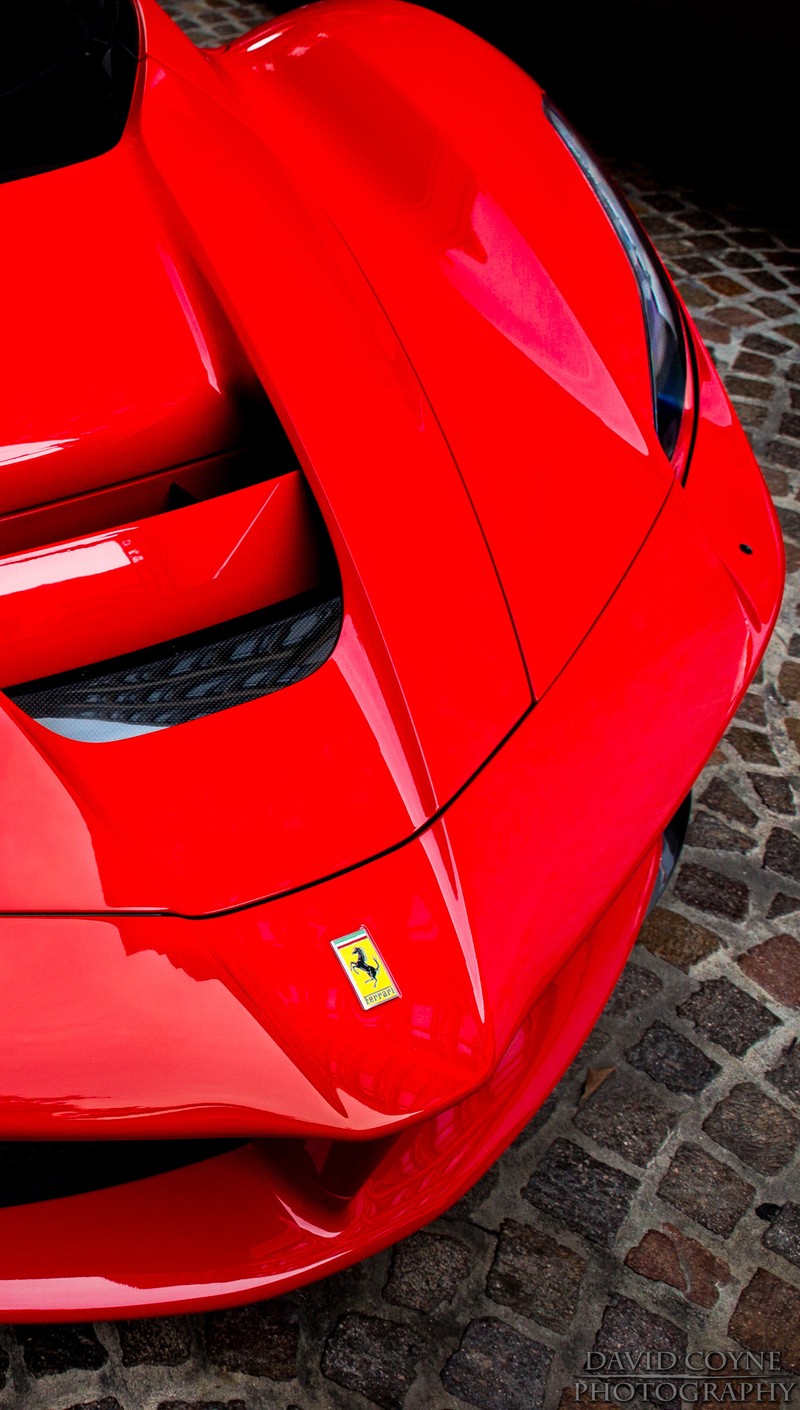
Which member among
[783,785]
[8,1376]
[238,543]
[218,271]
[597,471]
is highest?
[218,271]

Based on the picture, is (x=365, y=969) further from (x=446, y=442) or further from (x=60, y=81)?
(x=60, y=81)

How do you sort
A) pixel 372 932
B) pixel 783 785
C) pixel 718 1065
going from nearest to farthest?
pixel 372 932 < pixel 718 1065 < pixel 783 785

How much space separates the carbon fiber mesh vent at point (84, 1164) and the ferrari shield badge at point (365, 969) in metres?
0.25

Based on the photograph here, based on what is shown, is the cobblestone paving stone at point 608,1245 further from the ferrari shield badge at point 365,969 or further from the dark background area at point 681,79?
the dark background area at point 681,79

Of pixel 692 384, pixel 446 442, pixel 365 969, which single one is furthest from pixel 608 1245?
pixel 692 384

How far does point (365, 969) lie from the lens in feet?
3.31

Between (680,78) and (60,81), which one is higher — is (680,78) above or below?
below

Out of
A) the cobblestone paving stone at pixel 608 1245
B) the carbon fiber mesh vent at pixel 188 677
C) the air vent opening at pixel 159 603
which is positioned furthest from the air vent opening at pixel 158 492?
the cobblestone paving stone at pixel 608 1245

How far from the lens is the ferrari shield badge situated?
1.00 m

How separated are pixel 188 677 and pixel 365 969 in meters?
0.35

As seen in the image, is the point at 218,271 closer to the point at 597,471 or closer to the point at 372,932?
the point at 597,471

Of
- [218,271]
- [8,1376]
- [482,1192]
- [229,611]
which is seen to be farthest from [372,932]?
[218,271]

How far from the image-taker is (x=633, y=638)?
1.24 metres

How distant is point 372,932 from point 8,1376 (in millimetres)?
720
